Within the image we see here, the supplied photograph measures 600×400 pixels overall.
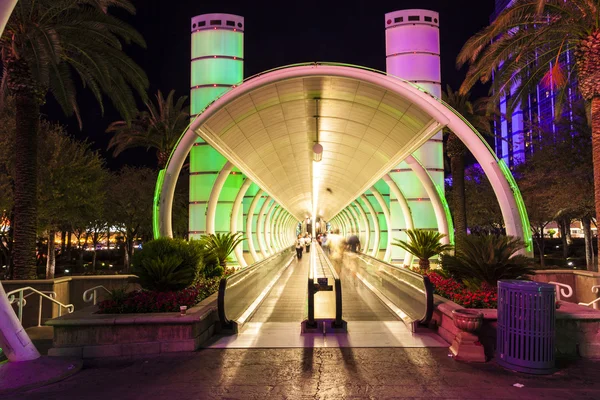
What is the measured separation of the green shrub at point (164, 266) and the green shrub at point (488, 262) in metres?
5.35

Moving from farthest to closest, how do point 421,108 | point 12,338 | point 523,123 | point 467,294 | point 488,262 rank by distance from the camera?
point 523,123, point 421,108, point 488,262, point 467,294, point 12,338

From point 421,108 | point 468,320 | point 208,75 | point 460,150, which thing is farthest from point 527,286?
point 208,75

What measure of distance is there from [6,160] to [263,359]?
Answer: 16.9 m

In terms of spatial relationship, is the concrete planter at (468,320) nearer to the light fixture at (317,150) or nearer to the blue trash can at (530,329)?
the blue trash can at (530,329)

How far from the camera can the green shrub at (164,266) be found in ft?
29.1

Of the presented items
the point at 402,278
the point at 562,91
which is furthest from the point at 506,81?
the point at 402,278

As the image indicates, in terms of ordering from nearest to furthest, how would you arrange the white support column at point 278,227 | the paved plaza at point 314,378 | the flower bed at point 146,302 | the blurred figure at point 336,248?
the paved plaza at point 314,378, the flower bed at point 146,302, the blurred figure at point 336,248, the white support column at point 278,227

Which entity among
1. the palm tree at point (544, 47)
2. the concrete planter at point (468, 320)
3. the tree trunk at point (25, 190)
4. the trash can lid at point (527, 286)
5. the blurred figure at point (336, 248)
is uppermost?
the palm tree at point (544, 47)

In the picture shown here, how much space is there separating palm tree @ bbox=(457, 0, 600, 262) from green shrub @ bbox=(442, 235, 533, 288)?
4.81m

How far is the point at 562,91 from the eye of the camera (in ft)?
48.2

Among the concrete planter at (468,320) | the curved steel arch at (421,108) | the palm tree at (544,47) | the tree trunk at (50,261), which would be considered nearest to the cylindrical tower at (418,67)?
the palm tree at (544,47)

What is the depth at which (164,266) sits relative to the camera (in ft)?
29.0

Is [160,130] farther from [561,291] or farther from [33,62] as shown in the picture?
[561,291]

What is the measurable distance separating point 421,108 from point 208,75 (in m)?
16.3
